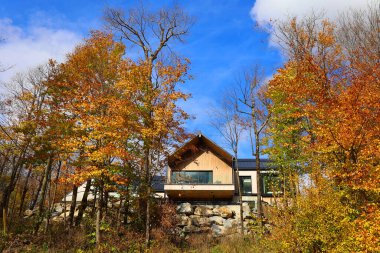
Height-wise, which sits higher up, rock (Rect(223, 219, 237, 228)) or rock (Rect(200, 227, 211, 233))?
rock (Rect(223, 219, 237, 228))

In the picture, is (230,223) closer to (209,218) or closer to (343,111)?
(209,218)

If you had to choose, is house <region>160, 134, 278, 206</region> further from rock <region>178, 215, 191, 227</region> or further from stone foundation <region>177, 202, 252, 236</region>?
rock <region>178, 215, 191, 227</region>

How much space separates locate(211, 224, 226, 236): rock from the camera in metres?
21.8

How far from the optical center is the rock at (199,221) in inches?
898

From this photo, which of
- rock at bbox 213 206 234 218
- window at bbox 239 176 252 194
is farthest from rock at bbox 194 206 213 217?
window at bbox 239 176 252 194

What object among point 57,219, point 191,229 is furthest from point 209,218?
point 57,219

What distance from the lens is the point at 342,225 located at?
414 inches

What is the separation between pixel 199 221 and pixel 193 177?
7.15m

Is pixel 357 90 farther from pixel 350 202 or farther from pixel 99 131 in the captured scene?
pixel 99 131

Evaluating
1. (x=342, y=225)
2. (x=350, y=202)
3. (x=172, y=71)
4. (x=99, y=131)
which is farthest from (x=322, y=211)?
(x=172, y=71)

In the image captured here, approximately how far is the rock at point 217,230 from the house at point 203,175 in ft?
19.1

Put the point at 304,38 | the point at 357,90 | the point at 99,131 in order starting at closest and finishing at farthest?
the point at 357,90 → the point at 99,131 → the point at 304,38

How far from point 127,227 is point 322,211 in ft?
42.6

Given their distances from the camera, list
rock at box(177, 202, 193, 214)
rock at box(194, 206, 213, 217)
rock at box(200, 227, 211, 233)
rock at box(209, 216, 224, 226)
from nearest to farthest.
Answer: rock at box(200, 227, 211, 233)
rock at box(209, 216, 224, 226)
rock at box(177, 202, 193, 214)
rock at box(194, 206, 213, 217)
